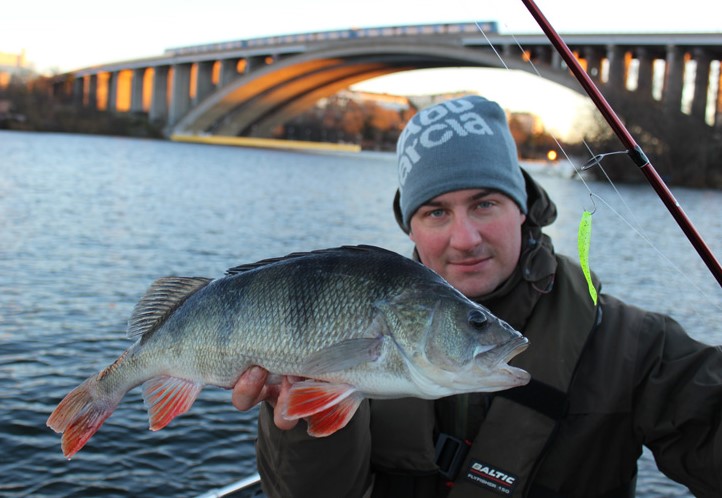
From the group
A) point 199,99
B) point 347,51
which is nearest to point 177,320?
point 347,51

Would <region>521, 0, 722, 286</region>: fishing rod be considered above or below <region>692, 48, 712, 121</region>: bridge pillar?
below

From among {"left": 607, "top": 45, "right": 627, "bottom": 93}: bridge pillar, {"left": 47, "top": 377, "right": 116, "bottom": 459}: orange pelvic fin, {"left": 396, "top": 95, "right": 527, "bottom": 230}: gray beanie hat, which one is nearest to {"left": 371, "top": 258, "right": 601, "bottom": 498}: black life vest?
{"left": 396, "top": 95, "right": 527, "bottom": 230}: gray beanie hat

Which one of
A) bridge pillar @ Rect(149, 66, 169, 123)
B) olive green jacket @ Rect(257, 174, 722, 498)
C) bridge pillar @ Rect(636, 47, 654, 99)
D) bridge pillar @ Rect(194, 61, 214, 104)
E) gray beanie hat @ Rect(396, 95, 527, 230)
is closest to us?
olive green jacket @ Rect(257, 174, 722, 498)

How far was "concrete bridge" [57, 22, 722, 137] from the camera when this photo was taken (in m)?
47.6

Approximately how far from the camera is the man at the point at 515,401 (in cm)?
294

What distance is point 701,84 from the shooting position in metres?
50.2

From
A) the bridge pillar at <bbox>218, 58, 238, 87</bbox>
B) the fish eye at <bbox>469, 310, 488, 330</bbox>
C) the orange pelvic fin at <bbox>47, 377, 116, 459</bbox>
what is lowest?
the orange pelvic fin at <bbox>47, 377, 116, 459</bbox>

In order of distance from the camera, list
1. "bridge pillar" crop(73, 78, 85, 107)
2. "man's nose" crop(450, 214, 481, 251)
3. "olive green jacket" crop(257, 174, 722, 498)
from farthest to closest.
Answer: "bridge pillar" crop(73, 78, 85, 107) → "man's nose" crop(450, 214, 481, 251) → "olive green jacket" crop(257, 174, 722, 498)

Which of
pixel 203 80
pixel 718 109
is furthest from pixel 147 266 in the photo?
pixel 203 80

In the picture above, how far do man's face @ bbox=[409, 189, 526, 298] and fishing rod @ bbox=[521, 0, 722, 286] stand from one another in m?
0.62

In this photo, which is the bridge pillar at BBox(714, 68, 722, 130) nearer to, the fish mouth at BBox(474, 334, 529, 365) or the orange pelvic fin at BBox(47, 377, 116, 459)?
the fish mouth at BBox(474, 334, 529, 365)

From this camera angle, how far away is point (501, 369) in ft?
7.90

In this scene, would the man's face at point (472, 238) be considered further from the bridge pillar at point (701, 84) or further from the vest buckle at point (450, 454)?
the bridge pillar at point (701, 84)

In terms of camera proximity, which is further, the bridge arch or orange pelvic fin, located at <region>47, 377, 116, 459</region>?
the bridge arch
